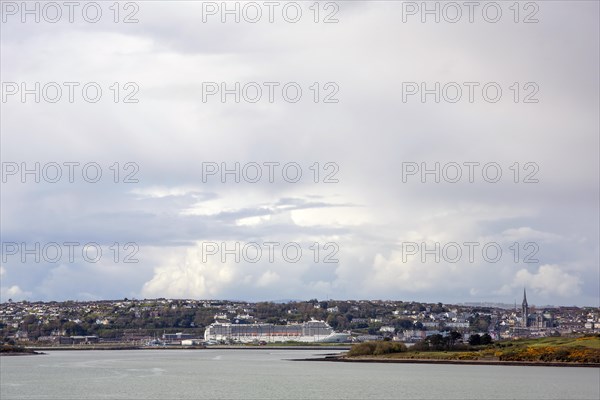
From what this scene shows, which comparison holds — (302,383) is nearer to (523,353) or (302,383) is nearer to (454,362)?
(454,362)

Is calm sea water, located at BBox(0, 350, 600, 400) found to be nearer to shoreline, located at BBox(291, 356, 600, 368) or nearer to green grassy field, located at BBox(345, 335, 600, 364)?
shoreline, located at BBox(291, 356, 600, 368)

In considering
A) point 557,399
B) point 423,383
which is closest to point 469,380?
point 423,383

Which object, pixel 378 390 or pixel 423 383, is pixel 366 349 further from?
pixel 378 390

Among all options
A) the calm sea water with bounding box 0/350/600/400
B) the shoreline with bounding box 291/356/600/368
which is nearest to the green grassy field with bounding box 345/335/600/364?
the shoreline with bounding box 291/356/600/368

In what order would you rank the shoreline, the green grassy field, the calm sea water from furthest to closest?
the green grassy field → the shoreline → the calm sea water

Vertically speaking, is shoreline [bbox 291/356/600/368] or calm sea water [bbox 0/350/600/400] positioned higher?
calm sea water [bbox 0/350/600/400]

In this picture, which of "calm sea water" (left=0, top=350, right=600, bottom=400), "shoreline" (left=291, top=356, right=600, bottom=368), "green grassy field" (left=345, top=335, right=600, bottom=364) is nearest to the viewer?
"calm sea water" (left=0, top=350, right=600, bottom=400)

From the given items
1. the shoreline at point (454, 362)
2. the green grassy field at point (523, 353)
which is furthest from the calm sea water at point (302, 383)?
the green grassy field at point (523, 353)

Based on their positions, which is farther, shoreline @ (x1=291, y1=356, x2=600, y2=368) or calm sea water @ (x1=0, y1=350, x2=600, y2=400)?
shoreline @ (x1=291, y1=356, x2=600, y2=368)
